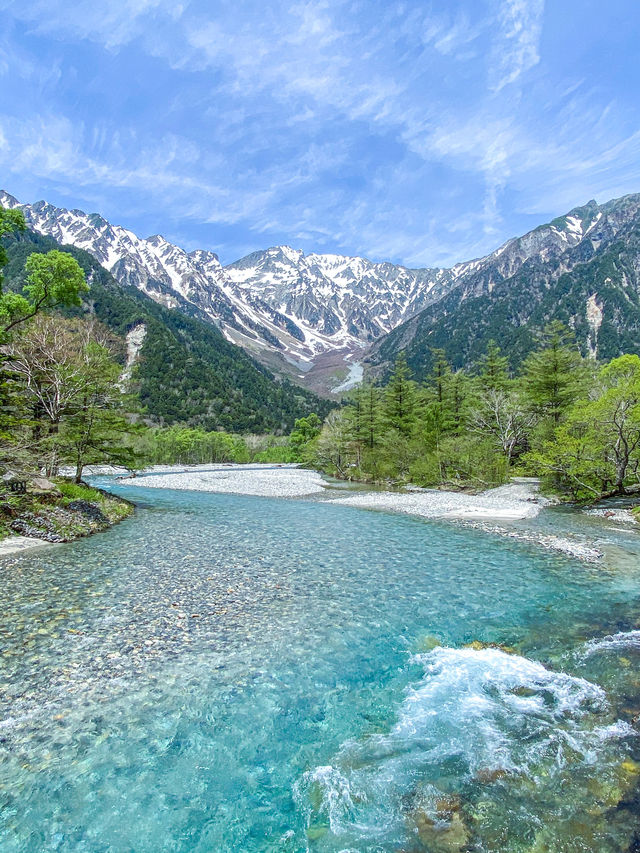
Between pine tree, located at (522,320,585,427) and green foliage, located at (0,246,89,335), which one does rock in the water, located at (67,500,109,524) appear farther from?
pine tree, located at (522,320,585,427)

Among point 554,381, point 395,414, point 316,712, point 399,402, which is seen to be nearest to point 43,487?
point 316,712

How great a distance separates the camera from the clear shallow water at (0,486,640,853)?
4.97 meters

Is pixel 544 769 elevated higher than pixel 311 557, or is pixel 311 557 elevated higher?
pixel 544 769

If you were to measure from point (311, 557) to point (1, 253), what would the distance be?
816 inches

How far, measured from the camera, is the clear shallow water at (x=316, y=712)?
4.97 m

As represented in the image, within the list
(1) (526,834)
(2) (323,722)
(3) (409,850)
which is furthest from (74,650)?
(1) (526,834)

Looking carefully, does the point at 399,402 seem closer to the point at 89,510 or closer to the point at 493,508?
the point at 493,508

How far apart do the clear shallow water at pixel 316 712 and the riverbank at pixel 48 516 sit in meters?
5.04

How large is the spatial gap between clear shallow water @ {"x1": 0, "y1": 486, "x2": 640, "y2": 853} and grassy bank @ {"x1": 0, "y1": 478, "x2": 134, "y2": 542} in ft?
18.7

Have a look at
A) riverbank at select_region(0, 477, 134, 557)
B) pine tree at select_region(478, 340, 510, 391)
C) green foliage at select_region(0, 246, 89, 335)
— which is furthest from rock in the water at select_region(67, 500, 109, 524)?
pine tree at select_region(478, 340, 510, 391)

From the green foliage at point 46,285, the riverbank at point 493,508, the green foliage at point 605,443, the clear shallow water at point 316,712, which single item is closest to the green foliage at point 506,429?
the green foliage at point 605,443

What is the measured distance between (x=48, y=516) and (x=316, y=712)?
19.0 meters

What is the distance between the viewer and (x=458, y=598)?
12.8 metres

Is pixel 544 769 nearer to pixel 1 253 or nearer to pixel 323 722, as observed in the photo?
pixel 323 722
